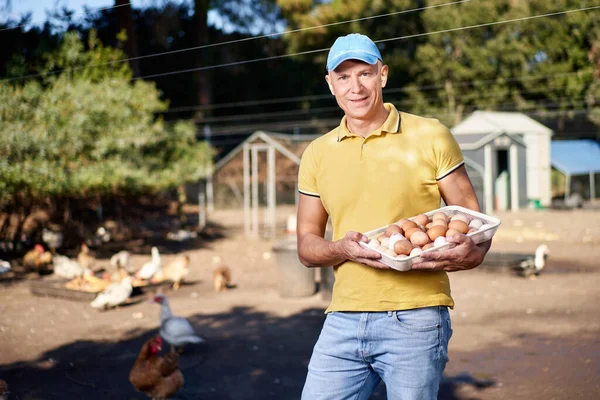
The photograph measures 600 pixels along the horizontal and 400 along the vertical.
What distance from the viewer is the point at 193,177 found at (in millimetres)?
18109

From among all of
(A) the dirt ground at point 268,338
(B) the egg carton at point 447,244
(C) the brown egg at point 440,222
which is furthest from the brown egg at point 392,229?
(A) the dirt ground at point 268,338

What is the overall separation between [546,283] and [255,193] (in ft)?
32.3

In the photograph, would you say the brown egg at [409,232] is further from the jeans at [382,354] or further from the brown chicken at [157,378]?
the brown chicken at [157,378]

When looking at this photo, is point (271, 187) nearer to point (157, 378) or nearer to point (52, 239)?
point (52, 239)

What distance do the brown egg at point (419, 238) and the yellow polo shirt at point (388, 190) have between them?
17cm

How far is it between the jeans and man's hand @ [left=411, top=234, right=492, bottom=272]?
20cm

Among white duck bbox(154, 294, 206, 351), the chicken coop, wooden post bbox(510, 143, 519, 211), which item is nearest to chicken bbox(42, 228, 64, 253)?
the chicken coop

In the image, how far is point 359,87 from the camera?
265cm

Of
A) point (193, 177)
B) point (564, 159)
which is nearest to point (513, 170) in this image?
point (564, 159)

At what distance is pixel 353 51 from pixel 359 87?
5.7 inches

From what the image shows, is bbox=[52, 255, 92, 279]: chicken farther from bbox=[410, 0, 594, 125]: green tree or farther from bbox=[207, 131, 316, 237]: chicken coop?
bbox=[410, 0, 594, 125]: green tree

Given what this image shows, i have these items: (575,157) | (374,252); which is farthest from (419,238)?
(575,157)

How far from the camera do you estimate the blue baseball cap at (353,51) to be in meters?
2.60

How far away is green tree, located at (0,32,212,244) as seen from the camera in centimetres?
1290
